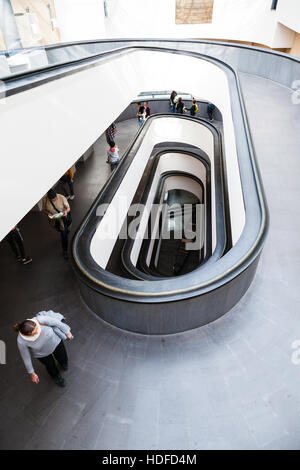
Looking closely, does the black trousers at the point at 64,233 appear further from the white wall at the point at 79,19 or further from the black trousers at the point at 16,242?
the white wall at the point at 79,19

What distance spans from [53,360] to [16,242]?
8.49 feet

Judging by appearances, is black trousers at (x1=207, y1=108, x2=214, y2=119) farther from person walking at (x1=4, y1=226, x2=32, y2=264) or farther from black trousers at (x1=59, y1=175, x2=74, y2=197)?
person walking at (x1=4, y1=226, x2=32, y2=264)

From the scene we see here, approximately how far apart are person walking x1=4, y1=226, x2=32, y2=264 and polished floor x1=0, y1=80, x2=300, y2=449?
462 mm

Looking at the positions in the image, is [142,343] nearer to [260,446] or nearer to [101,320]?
[101,320]

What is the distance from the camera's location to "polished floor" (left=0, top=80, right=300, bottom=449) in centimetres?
272

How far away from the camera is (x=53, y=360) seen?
299 cm

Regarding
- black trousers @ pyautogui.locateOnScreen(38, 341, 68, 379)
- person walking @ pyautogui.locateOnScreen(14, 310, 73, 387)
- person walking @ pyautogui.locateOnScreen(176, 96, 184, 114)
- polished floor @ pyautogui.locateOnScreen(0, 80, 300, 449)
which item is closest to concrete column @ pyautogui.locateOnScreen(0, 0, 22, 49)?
person walking @ pyautogui.locateOnScreen(176, 96, 184, 114)

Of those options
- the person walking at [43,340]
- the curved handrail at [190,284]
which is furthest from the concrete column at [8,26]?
the person walking at [43,340]

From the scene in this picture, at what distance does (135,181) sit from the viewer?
8344 mm

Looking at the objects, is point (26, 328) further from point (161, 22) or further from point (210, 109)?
point (161, 22)

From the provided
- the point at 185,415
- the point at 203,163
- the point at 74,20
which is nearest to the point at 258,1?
the point at 74,20

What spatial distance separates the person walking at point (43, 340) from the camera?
2.57m

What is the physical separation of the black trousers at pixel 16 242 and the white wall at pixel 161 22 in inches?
579

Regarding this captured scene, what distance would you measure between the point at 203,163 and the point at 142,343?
26.9 ft
